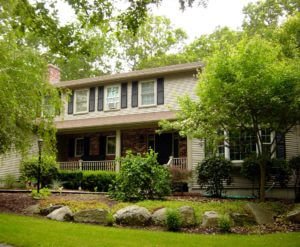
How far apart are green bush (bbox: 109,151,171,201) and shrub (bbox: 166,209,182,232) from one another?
3.15 metres

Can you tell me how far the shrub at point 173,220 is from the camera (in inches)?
372

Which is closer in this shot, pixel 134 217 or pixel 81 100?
pixel 134 217

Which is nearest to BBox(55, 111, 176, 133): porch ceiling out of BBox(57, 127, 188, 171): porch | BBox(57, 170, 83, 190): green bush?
BBox(57, 127, 188, 171): porch

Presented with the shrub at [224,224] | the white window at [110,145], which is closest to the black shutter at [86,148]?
the white window at [110,145]

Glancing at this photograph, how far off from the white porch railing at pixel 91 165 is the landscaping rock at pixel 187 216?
907 centimetres

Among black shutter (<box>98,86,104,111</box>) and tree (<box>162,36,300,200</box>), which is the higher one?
black shutter (<box>98,86,104,111</box>)

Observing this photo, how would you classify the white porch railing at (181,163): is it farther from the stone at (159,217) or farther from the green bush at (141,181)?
the stone at (159,217)

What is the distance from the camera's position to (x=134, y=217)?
1030 cm

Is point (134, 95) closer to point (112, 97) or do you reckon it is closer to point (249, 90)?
point (112, 97)

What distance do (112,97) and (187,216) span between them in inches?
457

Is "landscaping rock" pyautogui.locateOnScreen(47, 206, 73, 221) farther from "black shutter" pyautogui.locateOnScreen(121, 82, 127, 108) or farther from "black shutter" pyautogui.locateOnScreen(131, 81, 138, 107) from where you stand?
"black shutter" pyautogui.locateOnScreen(121, 82, 127, 108)

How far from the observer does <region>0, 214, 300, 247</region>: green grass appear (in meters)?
7.65

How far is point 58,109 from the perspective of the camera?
41.0ft

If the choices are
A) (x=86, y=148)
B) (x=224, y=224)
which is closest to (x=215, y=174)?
(x=224, y=224)
